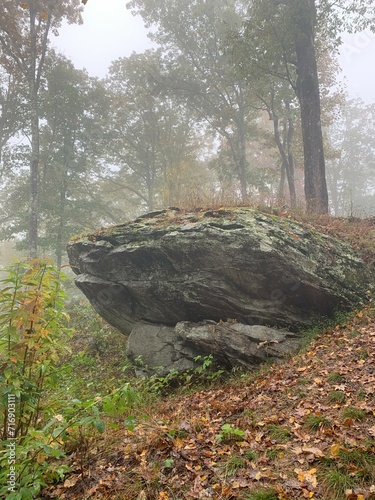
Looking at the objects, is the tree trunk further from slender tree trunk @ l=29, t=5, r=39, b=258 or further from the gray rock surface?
slender tree trunk @ l=29, t=5, r=39, b=258

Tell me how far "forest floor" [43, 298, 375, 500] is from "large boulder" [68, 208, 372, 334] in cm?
199

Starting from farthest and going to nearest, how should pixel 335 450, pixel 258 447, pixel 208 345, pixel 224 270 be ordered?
1. pixel 224 270
2. pixel 208 345
3. pixel 258 447
4. pixel 335 450

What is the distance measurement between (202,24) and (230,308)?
1966 centimetres

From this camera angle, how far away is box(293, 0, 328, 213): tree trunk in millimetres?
10934

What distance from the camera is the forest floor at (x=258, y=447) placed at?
2725mm

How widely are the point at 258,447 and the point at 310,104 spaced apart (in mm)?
11674

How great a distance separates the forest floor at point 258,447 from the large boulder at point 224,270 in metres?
1.99

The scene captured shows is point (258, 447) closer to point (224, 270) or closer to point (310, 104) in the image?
point (224, 270)

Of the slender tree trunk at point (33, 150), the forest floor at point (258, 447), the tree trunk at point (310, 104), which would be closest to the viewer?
the forest floor at point (258, 447)

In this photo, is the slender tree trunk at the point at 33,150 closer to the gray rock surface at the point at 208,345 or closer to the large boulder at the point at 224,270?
the large boulder at the point at 224,270

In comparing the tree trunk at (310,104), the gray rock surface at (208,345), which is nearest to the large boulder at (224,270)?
the gray rock surface at (208,345)

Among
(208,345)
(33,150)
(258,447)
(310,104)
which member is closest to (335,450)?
(258,447)

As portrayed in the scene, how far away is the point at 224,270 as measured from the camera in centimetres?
711

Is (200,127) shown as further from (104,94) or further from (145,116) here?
(104,94)
